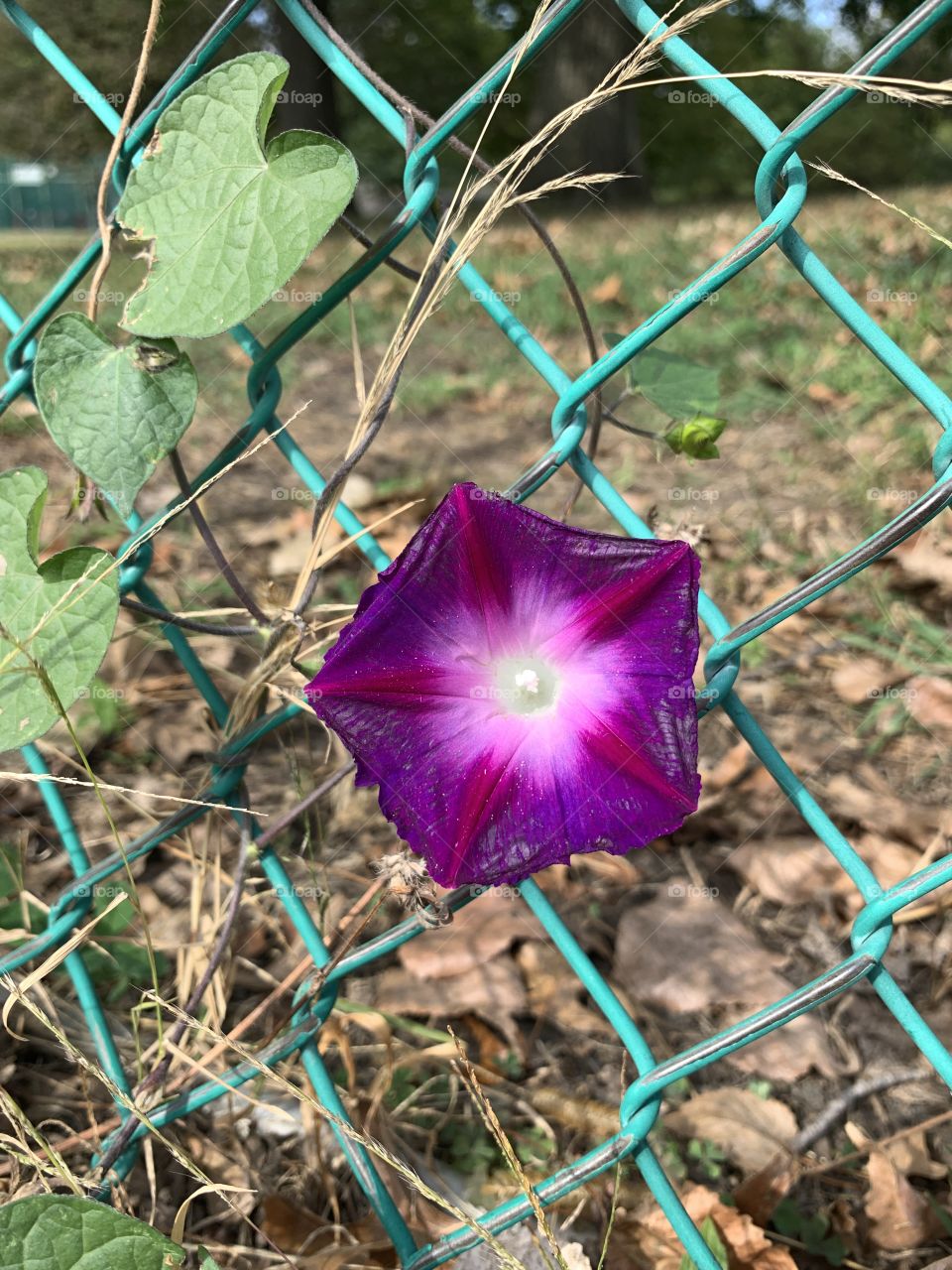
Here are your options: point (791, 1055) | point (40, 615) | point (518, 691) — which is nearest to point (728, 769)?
point (791, 1055)

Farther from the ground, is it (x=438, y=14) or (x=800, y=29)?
(x=438, y=14)

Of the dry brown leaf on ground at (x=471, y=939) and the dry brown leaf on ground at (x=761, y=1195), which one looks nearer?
the dry brown leaf on ground at (x=761, y=1195)

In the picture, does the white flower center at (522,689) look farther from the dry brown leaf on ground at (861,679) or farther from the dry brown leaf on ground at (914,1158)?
the dry brown leaf on ground at (861,679)

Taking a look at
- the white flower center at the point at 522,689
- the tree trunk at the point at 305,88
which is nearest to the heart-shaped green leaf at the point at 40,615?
the white flower center at the point at 522,689

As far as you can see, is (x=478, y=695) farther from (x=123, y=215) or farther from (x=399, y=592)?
(x=123, y=215)

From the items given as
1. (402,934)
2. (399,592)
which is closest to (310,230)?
(399,592)
